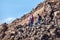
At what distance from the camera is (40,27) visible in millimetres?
71812

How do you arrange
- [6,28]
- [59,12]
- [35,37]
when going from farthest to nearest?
[6,28] < [59,12] < [35,37]

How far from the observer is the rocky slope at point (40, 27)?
7061 cm

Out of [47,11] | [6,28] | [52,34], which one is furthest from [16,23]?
[52,34]

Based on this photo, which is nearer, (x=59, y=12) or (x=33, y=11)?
(x=59, y=12)

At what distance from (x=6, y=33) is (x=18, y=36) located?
472cm

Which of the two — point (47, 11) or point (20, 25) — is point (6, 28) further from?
point (47, 11)

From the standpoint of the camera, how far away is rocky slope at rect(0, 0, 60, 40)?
7061cm

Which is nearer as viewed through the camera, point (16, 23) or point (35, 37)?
point (35, 37)

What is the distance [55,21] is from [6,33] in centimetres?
908

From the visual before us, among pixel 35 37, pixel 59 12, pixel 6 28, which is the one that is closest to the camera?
pixel 35 37

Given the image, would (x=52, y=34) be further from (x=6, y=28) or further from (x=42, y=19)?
(x=6, y=28)

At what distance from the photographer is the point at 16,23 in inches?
3273

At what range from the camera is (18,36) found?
73.7 metres

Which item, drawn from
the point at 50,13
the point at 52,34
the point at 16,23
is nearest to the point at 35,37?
the point at 52,34
